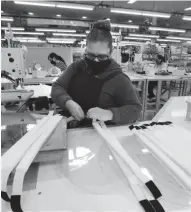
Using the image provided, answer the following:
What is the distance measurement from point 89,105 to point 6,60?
3.40 ft

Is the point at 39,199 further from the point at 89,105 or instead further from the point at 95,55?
the point at 95,55

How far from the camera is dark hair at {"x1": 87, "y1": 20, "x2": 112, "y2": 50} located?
1238 millimetres

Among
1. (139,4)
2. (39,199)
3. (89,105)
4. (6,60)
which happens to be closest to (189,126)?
(89,105)

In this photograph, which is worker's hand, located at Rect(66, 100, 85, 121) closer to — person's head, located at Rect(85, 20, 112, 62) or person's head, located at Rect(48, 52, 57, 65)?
person's head, located at Rect(85, 20, 112, 62)

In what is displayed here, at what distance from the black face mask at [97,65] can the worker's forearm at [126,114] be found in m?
0.36

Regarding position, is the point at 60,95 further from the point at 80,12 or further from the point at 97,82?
the point at 80,12

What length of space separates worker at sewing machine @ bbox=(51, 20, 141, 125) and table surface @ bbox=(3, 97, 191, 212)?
0.52 m

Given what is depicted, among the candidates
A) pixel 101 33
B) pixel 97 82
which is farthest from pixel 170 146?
pixel 101 33

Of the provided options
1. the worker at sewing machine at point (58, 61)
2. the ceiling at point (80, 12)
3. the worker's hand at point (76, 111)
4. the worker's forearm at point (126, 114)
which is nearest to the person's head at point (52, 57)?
the worker at sewing machine at point (58, 61)

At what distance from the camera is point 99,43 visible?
1.23 metres

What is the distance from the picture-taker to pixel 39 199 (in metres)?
0.51

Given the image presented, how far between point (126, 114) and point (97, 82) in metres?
0.34

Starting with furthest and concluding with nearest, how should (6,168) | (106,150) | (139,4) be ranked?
(139,4) < (106,150) < (6,168)

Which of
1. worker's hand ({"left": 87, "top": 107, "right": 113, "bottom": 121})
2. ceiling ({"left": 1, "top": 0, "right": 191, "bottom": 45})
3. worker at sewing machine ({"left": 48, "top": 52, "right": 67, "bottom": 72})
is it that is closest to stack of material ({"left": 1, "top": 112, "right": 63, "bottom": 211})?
worker's hand ({"left": 87, "top": 107, "right": 113, "bottom": 121})
